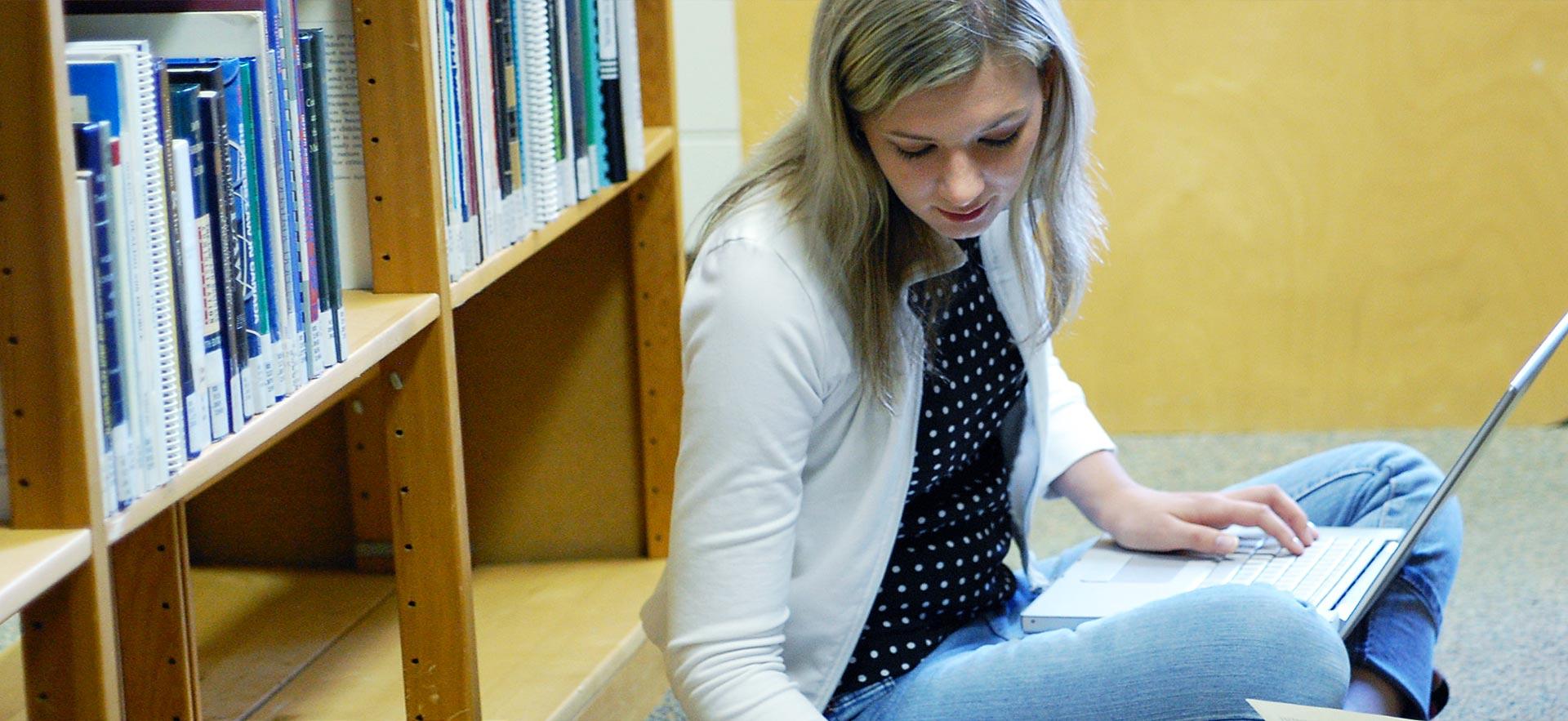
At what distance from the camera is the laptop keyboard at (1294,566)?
1.11 meters

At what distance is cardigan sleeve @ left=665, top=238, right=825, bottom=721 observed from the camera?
950mm

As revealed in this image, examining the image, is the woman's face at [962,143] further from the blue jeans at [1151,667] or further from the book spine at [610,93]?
the book spine at [610,93]

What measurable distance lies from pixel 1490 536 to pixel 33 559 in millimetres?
1712

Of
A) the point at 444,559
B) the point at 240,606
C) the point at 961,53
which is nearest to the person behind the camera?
the point at 961,53

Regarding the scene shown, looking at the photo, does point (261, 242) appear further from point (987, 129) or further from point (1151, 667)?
point (1151, 667)

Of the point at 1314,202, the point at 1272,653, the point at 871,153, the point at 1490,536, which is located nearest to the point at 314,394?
the point at 871,153

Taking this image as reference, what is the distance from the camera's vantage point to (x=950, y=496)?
3.83 ft

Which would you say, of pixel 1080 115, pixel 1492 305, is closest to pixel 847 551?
pixel 1080 115

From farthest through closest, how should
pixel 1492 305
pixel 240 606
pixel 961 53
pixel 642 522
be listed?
pixel 1492 305, pixel 642 522, pixel 240 606, pixel 961 53

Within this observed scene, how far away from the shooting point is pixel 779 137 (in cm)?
110

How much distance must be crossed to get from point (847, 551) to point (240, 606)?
705 millimetres

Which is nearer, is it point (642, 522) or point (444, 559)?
point (444, 559)

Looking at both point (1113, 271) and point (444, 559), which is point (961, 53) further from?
point (1113, 271)

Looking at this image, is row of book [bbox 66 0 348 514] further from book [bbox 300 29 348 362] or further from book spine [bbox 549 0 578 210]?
book spine [bbox 549 0 578 210]
